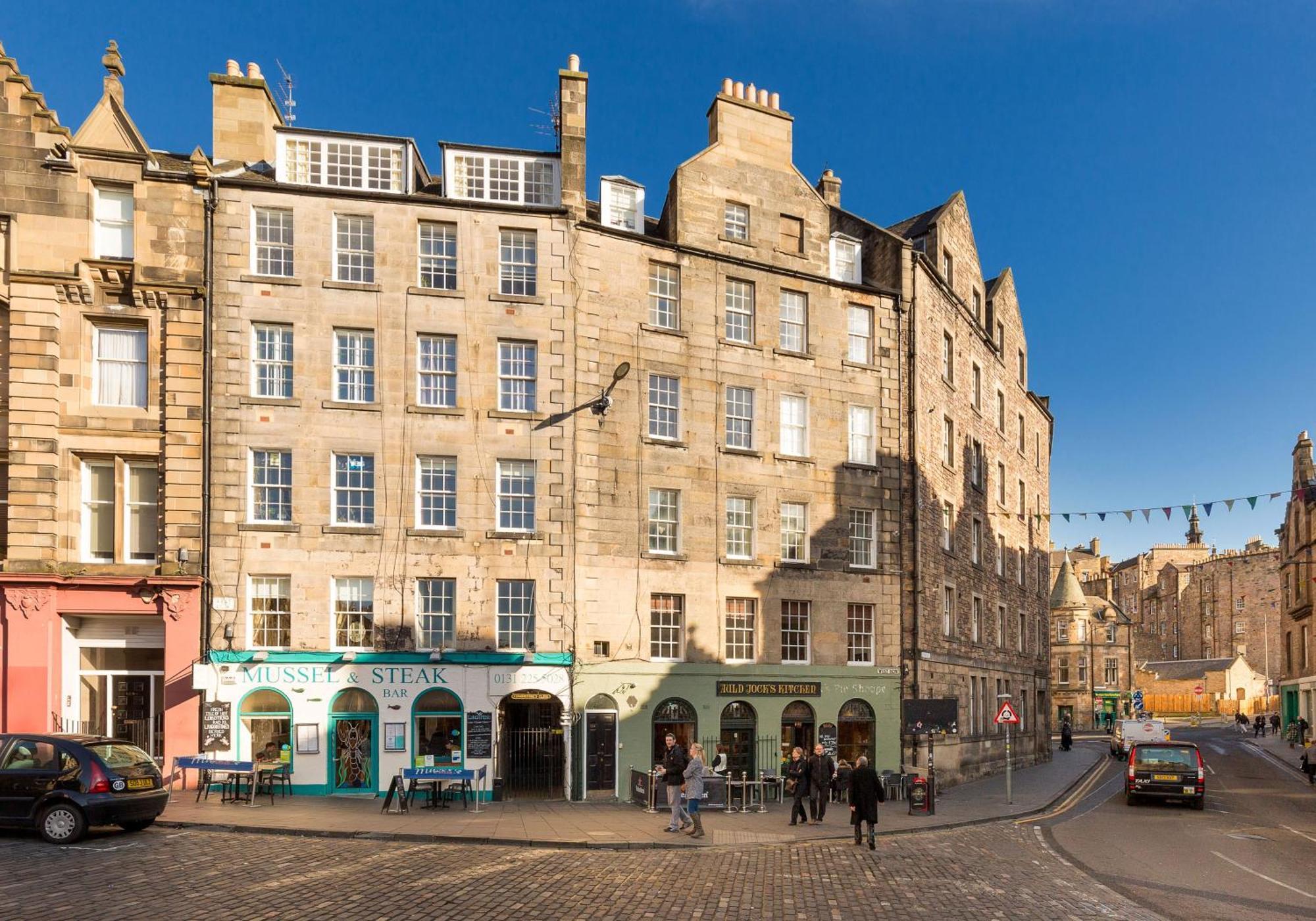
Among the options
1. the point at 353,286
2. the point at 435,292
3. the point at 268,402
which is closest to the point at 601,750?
the point at 268,402

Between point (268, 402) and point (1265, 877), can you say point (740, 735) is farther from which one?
point (268, 402)

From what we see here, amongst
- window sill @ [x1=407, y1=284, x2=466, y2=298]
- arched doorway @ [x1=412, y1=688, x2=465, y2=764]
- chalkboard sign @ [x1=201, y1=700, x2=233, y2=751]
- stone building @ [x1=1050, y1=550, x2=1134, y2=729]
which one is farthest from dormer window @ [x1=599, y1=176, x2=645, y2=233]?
stone building @ [x1=1050, y1=550, x2=1134, y2=729]

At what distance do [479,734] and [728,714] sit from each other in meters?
6.85

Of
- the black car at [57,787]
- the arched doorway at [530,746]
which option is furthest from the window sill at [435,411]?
the black car at [57,787]

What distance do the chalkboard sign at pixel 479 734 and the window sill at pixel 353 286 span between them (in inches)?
415

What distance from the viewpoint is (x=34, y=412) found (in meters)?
24.0

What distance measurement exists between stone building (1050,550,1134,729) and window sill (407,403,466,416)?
223ft

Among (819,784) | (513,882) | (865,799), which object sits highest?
(865,799)

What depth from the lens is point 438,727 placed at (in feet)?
80.3

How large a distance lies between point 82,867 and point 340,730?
9.97 m

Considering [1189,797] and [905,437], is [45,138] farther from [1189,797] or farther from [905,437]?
[1189,797]

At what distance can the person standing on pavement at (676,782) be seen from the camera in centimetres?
1969

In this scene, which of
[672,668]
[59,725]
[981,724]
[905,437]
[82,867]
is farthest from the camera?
[981,724]

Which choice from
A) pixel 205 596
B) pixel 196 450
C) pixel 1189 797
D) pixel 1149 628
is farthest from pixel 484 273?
pixel 1149 628
